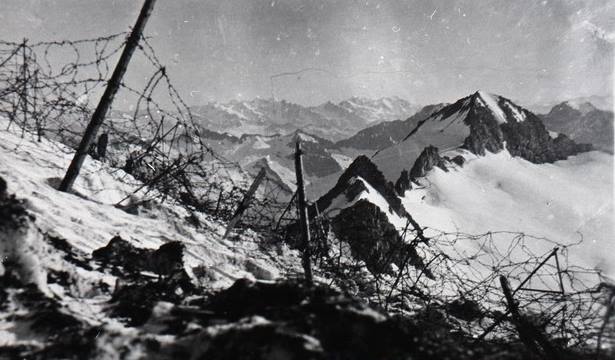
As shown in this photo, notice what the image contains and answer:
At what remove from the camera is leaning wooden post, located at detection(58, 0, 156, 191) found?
4.75 metres

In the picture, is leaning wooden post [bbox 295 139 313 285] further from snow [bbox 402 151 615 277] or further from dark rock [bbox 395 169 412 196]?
dark rock [bbox 395 169 412 196]

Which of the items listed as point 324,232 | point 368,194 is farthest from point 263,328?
point 368,194

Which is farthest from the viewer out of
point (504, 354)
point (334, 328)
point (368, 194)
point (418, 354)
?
point (368, 194)

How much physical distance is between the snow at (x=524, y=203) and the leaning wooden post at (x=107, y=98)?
2102 inches

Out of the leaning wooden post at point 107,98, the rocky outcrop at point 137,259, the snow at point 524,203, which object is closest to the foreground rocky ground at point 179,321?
the rocky outcrop at point 137,259

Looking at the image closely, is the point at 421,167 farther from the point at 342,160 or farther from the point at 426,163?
the point at 342,160

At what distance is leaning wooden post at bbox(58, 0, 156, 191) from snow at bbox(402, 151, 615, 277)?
5339 cm

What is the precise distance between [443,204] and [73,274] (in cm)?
7195

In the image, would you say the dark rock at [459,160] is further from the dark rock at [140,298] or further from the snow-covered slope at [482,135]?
the dark rock at [140,298]

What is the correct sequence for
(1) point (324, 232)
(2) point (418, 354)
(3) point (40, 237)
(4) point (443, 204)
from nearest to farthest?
(2) point (418, 354), (3) point (40, 237), (1) point (324, 232), (4) point (443, 204)

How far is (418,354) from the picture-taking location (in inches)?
61.4

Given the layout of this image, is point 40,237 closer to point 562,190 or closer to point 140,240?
point 140,240

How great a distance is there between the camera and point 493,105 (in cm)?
9981

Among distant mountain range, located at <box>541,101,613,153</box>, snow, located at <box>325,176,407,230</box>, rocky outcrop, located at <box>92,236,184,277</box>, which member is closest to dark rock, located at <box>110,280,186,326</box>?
rocky outcrop, located at <box>92,236,184,277</box>
